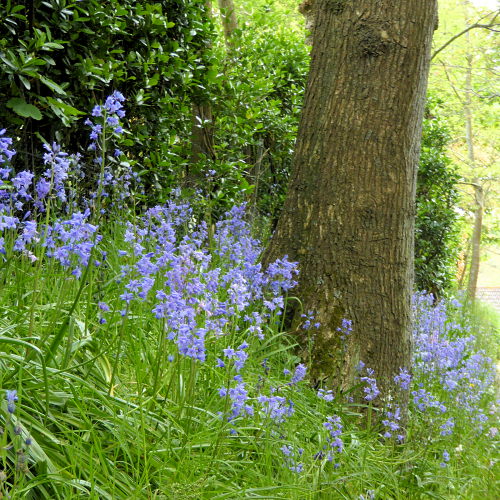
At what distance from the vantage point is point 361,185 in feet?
14.3

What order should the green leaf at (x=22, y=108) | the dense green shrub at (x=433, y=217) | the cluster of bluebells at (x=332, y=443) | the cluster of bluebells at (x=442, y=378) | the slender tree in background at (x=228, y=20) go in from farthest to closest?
Answer: the dense green shrub at (x=433, y=217), the slender tree in background at (x=228, y=20), the green leaf at (x=22, y=108), the cluster of bluebells at (x=442, y=378), the cluster of bluebells at (x=332, y=443)

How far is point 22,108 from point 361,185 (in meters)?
2.30

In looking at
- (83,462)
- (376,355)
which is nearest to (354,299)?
(376,355)

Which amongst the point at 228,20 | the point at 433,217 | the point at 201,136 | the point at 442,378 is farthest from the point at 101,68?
the point at 433,217

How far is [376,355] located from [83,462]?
2463 mm

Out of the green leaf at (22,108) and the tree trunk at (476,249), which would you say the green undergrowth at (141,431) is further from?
the tree trunk at (476,249)

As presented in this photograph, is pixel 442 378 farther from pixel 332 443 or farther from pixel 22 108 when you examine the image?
pixel 22 108

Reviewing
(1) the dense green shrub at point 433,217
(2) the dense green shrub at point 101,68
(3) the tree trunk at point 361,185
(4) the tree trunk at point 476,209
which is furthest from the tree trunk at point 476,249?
(3) the tree trunk at point 361,185

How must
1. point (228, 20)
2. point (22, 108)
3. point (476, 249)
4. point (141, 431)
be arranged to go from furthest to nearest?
point (476, 249) < point (228, 20) < point (22, 108) < point (141, 431)

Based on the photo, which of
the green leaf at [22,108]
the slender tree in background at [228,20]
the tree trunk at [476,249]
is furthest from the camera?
the tree trunk at [476,249]

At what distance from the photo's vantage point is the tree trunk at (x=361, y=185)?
13.9 ft

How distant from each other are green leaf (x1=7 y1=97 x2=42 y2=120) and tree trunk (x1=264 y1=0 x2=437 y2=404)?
5.98 ft

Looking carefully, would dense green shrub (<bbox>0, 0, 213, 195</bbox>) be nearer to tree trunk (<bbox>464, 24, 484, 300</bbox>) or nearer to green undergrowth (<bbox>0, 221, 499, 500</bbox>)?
green undergrowth (<bbox>0, 221, 499, 500</bbox>)

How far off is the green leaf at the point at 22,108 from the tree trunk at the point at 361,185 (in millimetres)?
1823
